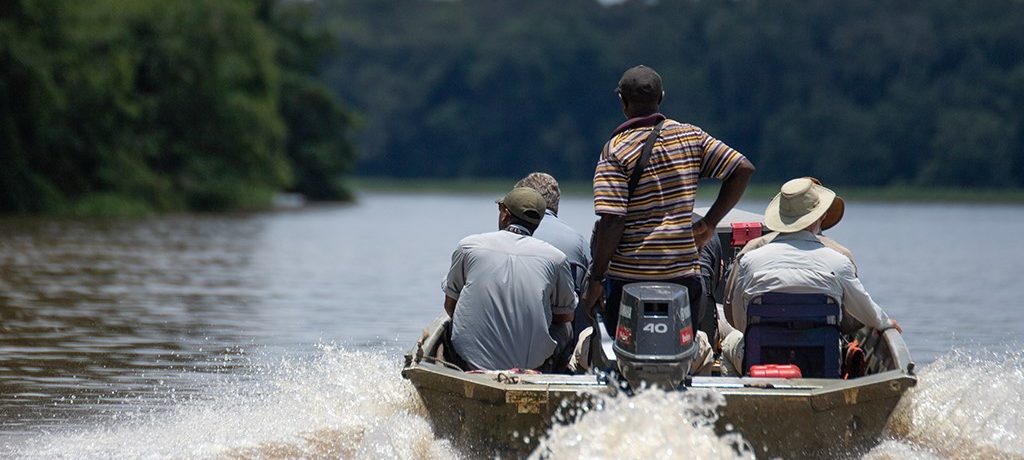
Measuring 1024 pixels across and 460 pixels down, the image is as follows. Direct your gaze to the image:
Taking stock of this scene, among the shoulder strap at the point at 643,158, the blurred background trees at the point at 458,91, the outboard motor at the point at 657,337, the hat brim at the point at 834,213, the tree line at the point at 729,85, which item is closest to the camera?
the outboard motor at the point at 657,337

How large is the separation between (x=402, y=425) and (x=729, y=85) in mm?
96055

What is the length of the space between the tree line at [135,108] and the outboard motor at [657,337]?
28408 millimetres

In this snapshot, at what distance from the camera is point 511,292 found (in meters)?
7.43

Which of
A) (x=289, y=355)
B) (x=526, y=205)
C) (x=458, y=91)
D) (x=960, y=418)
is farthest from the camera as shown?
(x=458, y=91)

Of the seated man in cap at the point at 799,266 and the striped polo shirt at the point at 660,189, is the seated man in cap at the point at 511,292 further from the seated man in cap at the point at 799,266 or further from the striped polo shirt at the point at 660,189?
the seated man in cap at the point at 799,266

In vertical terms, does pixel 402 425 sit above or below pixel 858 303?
below

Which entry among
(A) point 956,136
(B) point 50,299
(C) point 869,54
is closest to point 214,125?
(B) point 50,299

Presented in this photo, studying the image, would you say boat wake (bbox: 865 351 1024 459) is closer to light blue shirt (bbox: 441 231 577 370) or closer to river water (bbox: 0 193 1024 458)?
river water (bbox: 0 193 1024 458)

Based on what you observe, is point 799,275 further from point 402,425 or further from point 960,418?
point 402,425

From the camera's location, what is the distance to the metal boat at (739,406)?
6.80 m

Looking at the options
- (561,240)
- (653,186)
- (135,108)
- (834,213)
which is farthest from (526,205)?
(135,108)

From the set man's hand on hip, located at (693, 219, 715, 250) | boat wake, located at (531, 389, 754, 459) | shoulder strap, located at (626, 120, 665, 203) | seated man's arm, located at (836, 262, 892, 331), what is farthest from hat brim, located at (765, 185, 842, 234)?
boat wake, located at (531, 389, 754, 459)

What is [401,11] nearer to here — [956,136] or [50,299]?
[956,136]

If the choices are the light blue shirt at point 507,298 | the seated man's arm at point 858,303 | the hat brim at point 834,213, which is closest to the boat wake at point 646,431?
the light blue shirt at point 507,298
